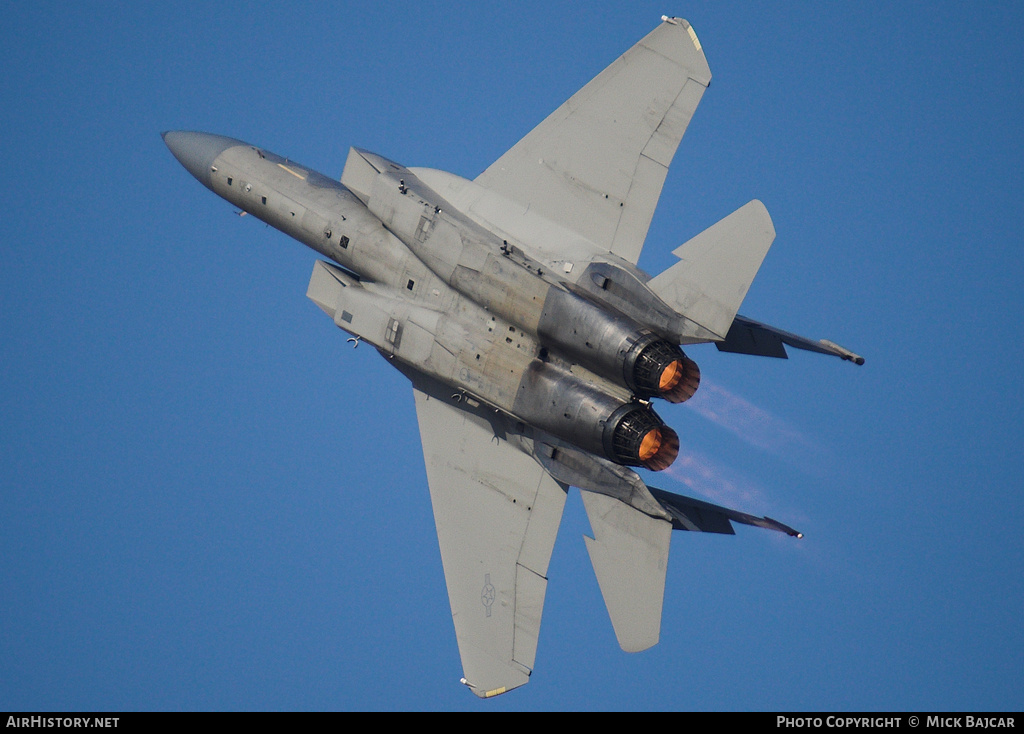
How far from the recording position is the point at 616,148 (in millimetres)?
22359

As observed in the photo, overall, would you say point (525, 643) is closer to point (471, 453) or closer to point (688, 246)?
point (471, 453)

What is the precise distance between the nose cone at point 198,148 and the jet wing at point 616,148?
541 cm

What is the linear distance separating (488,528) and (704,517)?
13.6ft

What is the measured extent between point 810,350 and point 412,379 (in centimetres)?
743

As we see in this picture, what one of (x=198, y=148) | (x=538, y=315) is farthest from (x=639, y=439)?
(x=198, y=148)

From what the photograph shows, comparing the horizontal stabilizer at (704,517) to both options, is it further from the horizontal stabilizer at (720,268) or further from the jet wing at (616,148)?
the jet wing at (616,148)

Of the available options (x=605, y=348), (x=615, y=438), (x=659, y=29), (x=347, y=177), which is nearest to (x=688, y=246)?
(x=605, y=348)

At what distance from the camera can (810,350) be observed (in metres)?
20.2

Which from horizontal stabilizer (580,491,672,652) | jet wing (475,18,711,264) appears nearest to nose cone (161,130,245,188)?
jet wing (475,18,711,264)

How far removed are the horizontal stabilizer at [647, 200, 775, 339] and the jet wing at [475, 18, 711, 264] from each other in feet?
8.10

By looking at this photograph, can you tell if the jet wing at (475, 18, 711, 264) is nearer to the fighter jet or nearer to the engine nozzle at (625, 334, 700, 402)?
the fighter jet

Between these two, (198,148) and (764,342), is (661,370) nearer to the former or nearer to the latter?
(764,342)

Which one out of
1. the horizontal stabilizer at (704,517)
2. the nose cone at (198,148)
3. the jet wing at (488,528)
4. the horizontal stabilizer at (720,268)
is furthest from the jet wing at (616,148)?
the nose cone at (198,148)

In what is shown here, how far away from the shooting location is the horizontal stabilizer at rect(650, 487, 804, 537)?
20375mm
